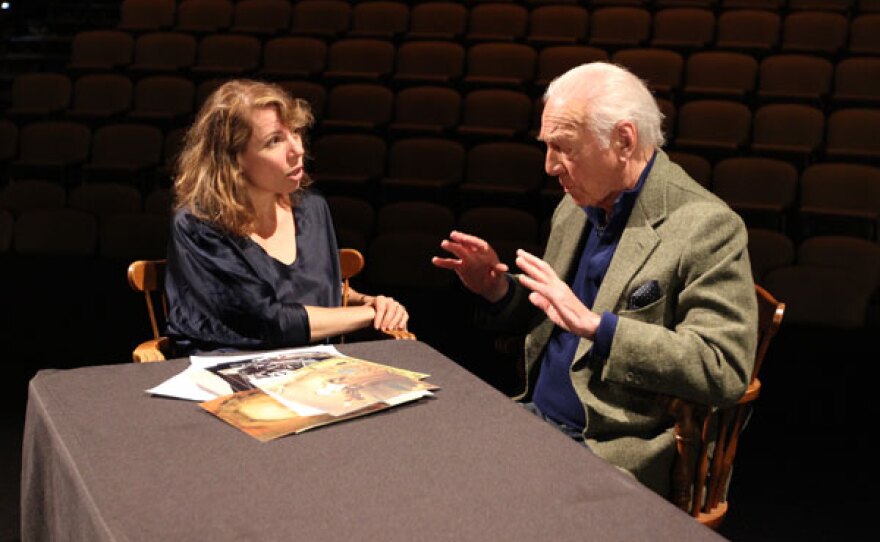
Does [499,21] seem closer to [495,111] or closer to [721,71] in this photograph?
[495,111]

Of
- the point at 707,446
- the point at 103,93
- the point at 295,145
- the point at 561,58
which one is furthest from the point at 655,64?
the point at 707,446

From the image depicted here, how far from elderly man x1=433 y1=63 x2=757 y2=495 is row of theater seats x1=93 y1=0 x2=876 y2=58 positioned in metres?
3.83

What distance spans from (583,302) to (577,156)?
0.83 ft

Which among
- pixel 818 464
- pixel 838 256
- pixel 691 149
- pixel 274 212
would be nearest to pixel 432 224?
pixel 691 149

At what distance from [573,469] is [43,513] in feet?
2.38

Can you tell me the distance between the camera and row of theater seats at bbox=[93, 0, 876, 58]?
5125mm

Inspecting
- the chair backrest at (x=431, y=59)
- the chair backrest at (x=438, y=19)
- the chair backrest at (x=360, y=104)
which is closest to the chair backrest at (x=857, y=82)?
the chair backrest at (x=431, y=59)

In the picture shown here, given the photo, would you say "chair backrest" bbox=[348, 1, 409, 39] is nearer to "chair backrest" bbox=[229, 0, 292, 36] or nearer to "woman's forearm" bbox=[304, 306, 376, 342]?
"chair backrest" bbox=[229, 0, 292, 36]

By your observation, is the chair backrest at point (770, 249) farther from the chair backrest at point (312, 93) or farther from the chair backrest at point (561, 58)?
the chair backrest at point (312, 93)

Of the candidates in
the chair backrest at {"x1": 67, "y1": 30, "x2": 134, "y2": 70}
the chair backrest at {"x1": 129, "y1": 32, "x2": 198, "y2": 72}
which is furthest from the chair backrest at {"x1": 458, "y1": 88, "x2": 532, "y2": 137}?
the chair backrest at {"x1": 67, "y1": 30, "x2": 134, "y2": 70}

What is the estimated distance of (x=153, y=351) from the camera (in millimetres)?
1688

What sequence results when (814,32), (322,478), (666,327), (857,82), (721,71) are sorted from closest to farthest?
(322,478) → (666,327) → (857,82) → (721,71) → (814,32)

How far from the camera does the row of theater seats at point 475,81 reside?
15.4ft

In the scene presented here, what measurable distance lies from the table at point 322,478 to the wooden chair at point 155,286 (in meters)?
0.35
